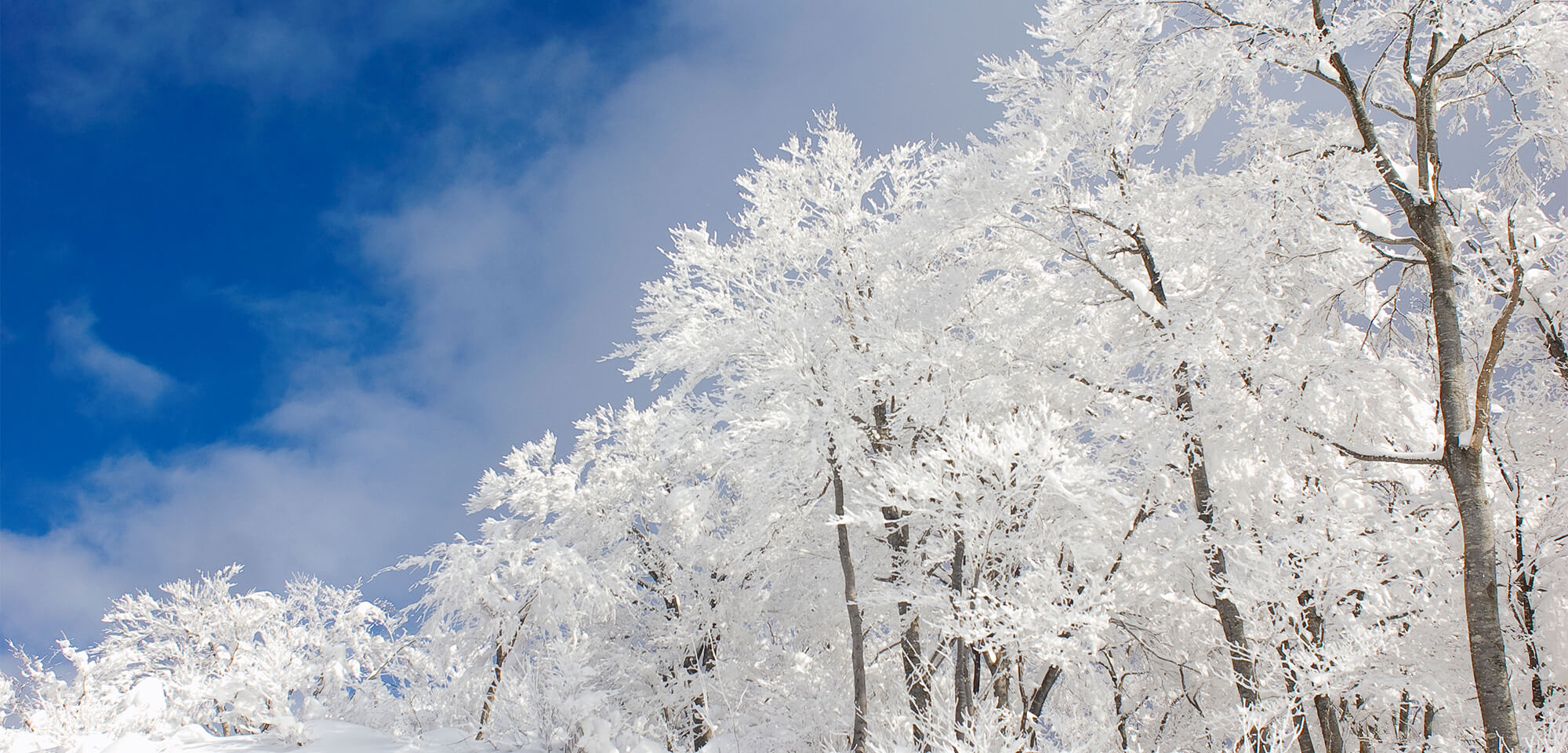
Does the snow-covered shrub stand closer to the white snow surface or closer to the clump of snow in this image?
the white snow surface

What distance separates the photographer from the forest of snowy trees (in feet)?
17.4

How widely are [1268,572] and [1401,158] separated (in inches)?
140

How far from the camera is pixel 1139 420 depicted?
707 cm

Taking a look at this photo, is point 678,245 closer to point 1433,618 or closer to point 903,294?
point 903,294

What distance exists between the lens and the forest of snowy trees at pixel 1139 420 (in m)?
5.30

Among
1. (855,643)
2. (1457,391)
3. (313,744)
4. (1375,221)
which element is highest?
(1375,221)

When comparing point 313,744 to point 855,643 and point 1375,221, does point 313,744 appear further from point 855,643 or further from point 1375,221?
point 1375,221

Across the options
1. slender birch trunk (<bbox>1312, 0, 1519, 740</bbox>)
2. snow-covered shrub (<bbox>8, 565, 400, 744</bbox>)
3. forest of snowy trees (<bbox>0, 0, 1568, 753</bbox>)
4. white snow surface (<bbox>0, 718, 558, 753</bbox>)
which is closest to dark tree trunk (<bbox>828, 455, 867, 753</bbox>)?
forest of snowy trees (<bbox>0, 0, 1568, 753</bbox>)

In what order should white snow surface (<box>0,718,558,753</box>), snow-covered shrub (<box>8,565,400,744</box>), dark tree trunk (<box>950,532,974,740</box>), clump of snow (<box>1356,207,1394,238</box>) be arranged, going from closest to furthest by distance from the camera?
clump of snow (<box>1356,207,1394,238</box>) → dark tree trunk (<box>950,532,974,740</box>) → white snow surface (<box>0,718,558,753</box>) → snow-covered shrub (<box>8,565,400,744</box>)

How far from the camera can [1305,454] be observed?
709 centimetres

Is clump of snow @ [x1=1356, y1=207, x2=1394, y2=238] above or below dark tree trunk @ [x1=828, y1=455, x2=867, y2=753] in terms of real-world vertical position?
above

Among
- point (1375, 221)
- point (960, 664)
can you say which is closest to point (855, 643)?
point (960, 664)

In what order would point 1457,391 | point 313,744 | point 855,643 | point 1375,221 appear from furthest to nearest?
1. point 313,744
2. point 855,643
3. point 1375,221
4. point 1457,391

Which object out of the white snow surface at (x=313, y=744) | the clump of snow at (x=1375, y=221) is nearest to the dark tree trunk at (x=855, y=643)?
the white snow surface at (x=313, y=744)
